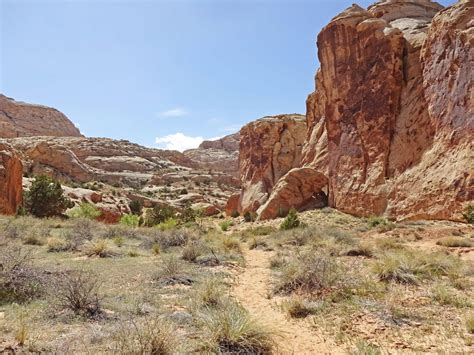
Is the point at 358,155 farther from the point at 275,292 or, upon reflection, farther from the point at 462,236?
the point at 275,292

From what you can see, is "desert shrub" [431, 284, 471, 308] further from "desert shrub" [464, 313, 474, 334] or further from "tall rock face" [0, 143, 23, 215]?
"tall rock face" [0, 143, 23, 215]

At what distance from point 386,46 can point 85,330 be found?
2701cm

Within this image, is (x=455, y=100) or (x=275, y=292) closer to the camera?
(x=275, y=292)

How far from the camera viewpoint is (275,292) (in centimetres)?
773

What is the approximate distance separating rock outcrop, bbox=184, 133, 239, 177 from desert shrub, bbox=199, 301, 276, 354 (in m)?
80.4

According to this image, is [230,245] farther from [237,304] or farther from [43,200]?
[43,200]

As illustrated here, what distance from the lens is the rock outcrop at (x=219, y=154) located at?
93.3m

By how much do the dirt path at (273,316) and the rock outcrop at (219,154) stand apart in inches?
2983

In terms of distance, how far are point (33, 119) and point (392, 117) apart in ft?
335

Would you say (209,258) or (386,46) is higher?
(386,46)

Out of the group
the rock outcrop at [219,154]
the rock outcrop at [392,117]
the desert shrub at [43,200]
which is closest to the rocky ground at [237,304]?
the rock outcrop at [392,117]

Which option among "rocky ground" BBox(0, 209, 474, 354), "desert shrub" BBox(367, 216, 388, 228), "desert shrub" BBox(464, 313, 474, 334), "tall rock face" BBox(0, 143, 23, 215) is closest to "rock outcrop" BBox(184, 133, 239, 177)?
"tall rock face" BBox(0, 143, 23, 215)

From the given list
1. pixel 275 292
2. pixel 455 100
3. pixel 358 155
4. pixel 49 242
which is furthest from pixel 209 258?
pixel 358 155

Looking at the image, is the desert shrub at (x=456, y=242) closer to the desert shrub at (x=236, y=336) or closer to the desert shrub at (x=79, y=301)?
the desert shrub at (x=236, y=336)
